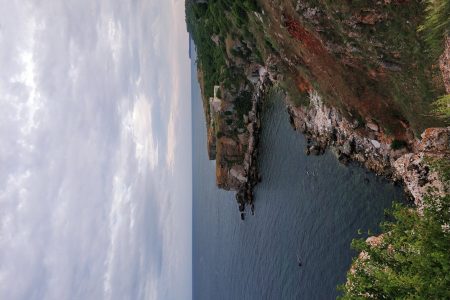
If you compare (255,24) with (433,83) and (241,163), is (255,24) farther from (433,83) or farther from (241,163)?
(433,83)

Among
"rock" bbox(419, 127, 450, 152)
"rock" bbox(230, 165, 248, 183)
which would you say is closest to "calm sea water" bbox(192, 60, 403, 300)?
"rock" bbox(230, 165, 248, 183)

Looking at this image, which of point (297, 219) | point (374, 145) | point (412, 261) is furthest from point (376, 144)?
point (412, 261)

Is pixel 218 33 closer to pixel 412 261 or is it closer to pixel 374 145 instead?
pixel 374 145

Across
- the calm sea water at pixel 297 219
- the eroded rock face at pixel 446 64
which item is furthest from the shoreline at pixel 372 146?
the eroded rock face at pixel 446 64

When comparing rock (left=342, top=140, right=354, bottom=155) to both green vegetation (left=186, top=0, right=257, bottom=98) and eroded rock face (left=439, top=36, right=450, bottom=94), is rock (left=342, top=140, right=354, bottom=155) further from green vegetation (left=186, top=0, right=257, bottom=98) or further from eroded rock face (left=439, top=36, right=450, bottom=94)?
green vegetation (left=186, top=0, right=257, bottom=98)

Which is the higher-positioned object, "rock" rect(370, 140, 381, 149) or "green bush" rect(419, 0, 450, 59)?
"green bush" rect(419, 0, 450, 59)
